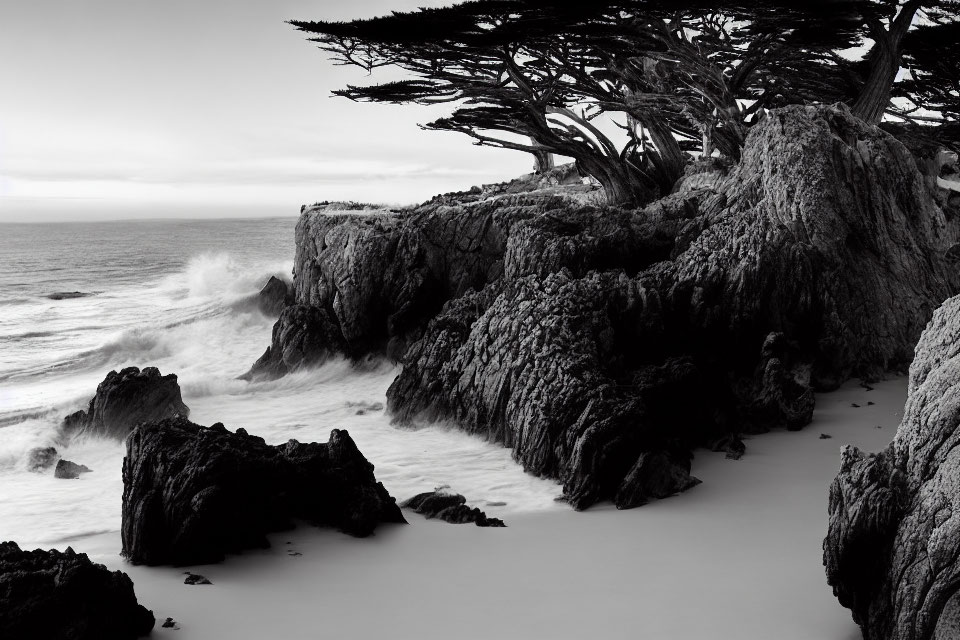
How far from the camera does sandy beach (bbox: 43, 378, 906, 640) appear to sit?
5.69 metres

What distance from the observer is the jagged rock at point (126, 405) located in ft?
40.0

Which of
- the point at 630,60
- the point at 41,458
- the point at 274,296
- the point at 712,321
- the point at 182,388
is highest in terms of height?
the point at 630,60

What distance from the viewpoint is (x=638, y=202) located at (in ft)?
58.7

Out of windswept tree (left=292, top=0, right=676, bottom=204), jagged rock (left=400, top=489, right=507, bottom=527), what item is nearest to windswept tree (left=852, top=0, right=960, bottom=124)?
windswept tree (left=292, top=0, right=676, bottom=204)

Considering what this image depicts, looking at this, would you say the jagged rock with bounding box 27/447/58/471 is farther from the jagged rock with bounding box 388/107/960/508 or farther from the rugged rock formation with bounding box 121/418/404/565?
the jagged rock with bounding box 388/107/960/508

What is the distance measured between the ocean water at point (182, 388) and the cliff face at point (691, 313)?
740 mm

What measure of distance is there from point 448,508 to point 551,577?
177 centimetres

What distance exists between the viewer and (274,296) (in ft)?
68.2

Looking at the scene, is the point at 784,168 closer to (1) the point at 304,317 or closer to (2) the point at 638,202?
(2) the point at 638,202

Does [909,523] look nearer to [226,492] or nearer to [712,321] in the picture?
[226,492]

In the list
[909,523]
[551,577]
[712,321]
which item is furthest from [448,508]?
[712,321]

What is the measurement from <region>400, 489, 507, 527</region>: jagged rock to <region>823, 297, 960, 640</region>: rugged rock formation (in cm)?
338

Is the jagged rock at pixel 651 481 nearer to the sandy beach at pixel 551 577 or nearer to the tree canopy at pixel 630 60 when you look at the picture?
the sandy beach at pixel 551 577

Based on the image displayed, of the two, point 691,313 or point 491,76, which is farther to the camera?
point 491,76
